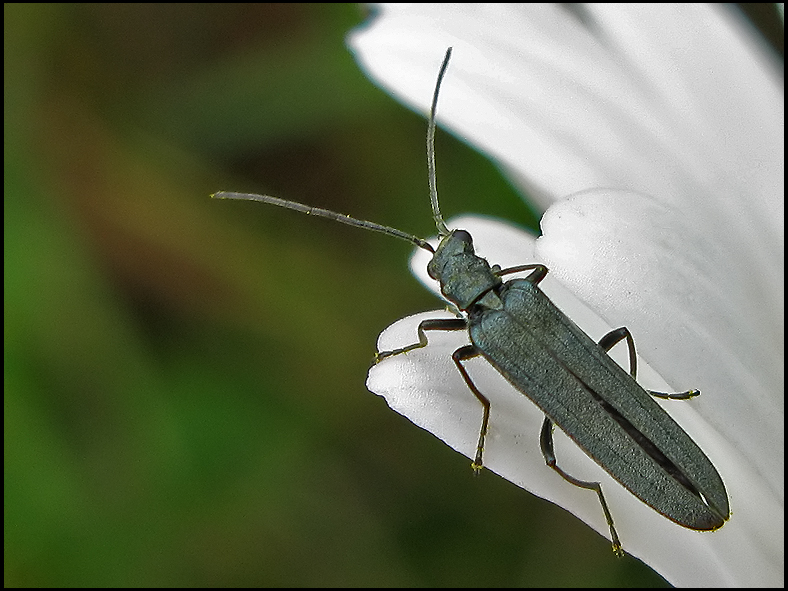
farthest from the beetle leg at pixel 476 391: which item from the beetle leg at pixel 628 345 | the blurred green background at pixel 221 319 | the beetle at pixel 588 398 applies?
the blurred green background at pixel 221 319

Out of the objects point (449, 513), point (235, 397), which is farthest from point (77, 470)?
point (449, 513)

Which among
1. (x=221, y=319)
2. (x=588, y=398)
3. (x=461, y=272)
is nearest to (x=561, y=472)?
(x=588, y=398)

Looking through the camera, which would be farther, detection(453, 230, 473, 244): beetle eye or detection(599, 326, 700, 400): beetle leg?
detection(453, 230, 473, 244): beetle eye

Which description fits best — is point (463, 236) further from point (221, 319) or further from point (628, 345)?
point (221, 319)

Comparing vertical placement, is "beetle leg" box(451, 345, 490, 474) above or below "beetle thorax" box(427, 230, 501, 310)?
below

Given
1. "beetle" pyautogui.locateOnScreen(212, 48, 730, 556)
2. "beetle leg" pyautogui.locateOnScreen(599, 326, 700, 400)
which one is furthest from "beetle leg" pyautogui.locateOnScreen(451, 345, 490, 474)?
"beetle leg" pyautogui.locateOnScreen(599, 326, 700, 400)

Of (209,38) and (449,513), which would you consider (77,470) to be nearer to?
(449,513)

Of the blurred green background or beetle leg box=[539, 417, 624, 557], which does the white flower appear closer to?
beetle leg box=[539, 417, 624, 557]
